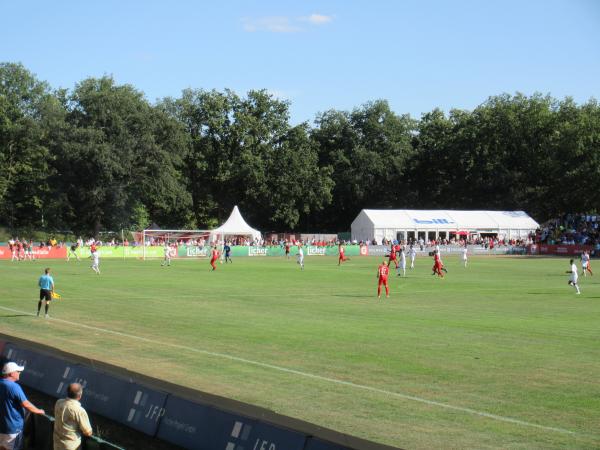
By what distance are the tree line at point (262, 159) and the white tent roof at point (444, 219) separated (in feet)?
24.8

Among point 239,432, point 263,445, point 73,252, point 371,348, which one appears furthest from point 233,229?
point 263,445

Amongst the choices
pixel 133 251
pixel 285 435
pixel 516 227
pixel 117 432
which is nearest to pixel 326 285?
pixel 117 432

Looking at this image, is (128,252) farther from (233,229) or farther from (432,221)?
(432,221)

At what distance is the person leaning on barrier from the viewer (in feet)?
29.9

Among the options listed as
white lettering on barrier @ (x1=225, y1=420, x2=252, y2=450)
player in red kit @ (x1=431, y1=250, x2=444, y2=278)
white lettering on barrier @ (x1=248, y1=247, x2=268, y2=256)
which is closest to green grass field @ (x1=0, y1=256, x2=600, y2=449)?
white lettering on barrier @ (x1=225, y1=420, x2=252, y2=450)

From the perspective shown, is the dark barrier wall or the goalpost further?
the goalpost

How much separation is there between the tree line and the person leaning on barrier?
245 ft

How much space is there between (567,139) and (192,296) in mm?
71509

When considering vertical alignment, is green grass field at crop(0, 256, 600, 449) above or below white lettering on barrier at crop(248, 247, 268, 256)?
below

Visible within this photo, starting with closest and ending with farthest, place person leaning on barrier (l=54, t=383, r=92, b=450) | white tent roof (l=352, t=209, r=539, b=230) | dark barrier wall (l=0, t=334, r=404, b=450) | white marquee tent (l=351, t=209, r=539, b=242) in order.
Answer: dark barrier wall (l=0, t=334, r=404, b=450)
person leaning on barrier (l=54, t=383, r=92, b=450)
white marquee tent (l=351, t=209, r=539, b=242)
white tent roof (l=352, t=209, r=539, b=230)

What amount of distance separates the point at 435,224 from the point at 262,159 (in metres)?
24.8

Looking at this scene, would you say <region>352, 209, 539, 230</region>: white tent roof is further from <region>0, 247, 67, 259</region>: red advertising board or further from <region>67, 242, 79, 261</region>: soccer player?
<region>0, 247, 67, 259</region>: red advertising board

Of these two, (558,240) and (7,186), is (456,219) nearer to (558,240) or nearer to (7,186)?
(558,240)

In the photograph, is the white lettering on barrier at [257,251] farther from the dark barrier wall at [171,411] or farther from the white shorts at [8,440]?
the white shorts at [8,440]
